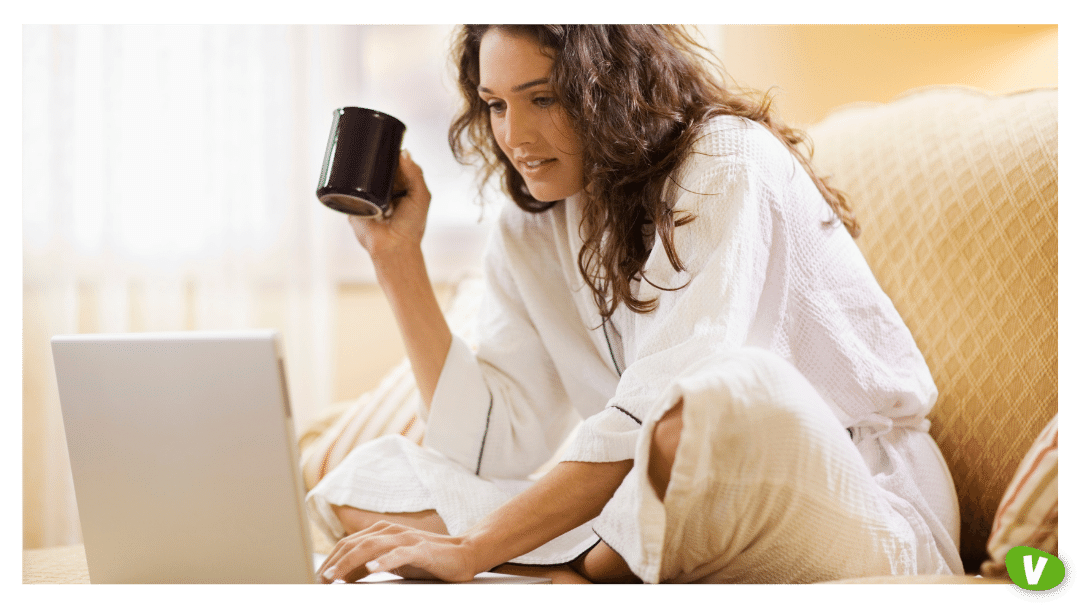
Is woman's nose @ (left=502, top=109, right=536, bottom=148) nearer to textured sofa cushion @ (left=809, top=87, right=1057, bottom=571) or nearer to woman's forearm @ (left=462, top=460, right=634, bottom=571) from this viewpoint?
woman's forearm @ (left=462, top=460, right=634, bottom=571)

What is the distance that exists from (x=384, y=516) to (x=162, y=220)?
3.87 feet

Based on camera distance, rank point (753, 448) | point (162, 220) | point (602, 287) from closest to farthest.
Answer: point (753, 448)
point (602, 287)
point (162, 220)

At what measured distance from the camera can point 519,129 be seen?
A: 94 centimetres

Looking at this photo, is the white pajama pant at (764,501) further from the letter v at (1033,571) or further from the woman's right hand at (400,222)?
the woman's right hand at (400,222)

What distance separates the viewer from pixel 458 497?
1001 mm

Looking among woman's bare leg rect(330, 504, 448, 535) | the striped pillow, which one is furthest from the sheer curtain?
the striped pillow

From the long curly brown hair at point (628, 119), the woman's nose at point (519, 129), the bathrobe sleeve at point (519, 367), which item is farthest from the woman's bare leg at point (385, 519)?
the woman's nose at point (519, 129)

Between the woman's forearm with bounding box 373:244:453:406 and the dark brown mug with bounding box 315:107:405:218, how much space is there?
140 mm

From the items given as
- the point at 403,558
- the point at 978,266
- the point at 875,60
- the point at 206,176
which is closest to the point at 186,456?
the point at 403,558

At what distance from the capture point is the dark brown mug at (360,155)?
0.94 metres

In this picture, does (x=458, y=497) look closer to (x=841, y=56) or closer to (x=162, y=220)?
(x=841, y=56)

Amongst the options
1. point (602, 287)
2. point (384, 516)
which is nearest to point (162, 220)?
point (384, 516)

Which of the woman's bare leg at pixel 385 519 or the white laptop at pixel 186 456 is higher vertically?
the white laptop at pixel 186 456

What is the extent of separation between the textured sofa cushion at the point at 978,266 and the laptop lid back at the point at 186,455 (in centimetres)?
73
